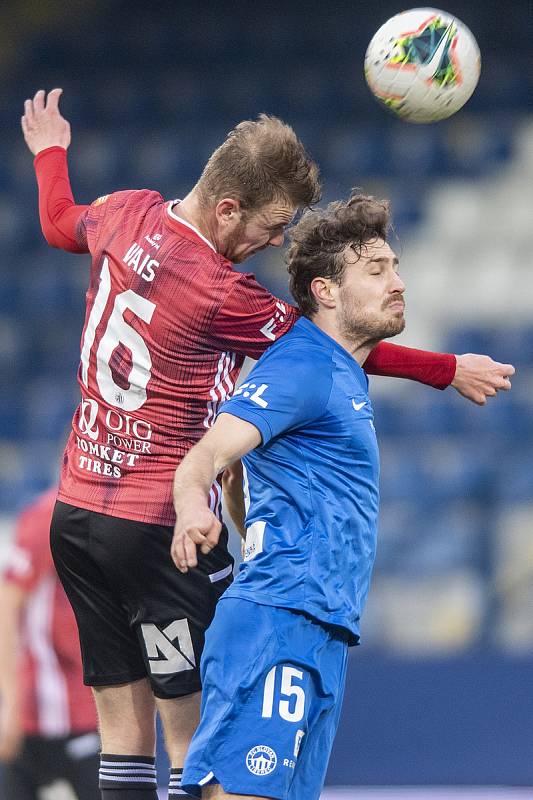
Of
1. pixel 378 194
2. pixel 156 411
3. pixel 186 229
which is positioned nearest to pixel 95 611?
pixel 156 411

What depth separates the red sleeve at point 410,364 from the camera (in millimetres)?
3355

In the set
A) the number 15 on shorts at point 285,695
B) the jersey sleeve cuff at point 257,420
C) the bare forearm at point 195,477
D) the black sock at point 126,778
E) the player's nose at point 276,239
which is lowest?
the black sock at point 126,778

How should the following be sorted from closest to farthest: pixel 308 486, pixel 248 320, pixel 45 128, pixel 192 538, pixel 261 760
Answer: pixel 192 538, pixel 261 760, pixel 308 486, pixel 248 320, pixel 45 128

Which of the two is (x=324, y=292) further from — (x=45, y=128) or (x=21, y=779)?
(x=21, y=779)

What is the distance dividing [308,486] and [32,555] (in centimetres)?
161

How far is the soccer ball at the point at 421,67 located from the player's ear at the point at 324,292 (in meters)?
0.60

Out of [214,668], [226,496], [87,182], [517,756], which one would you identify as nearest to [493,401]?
[517,756]

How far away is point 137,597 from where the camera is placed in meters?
3.10

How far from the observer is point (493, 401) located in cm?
793

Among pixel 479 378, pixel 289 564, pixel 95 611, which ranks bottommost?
pixel 95 611

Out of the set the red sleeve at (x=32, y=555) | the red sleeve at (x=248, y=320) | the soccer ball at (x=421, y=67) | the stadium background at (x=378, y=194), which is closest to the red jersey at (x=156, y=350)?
the red sleeve at (x=248, y=320)

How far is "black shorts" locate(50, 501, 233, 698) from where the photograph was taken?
3059mm

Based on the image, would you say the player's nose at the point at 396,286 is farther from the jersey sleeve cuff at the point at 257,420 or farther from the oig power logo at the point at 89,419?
the oig power logo at the point at 89,419

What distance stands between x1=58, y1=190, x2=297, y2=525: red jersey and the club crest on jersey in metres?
0.60
